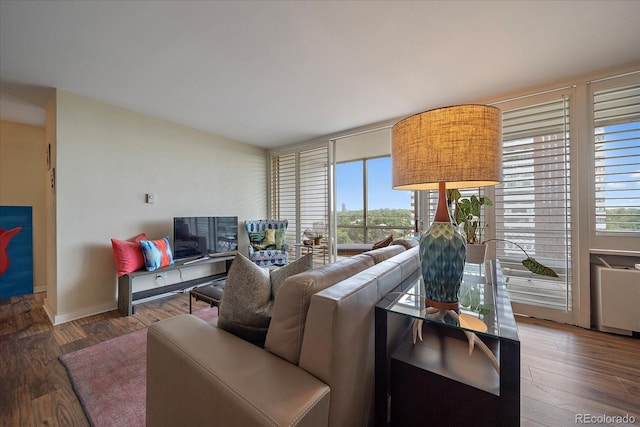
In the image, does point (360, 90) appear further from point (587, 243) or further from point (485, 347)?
point (587, 243)

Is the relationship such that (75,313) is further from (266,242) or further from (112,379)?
(266,242)

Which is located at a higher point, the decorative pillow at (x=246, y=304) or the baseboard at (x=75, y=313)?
the decorative pillow at (x=246, y=304)

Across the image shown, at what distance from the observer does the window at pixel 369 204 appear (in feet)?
16.3

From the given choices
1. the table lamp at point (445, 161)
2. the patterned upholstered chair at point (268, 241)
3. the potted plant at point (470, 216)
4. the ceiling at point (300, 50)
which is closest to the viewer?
the table lamp at point (445, 161)

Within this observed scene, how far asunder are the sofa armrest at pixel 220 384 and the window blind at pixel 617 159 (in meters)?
2.99

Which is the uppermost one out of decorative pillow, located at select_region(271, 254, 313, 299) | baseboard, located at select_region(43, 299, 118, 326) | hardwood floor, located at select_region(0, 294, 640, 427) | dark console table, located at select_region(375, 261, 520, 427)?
decorative pillow, located at select_region(271, 254, 313, 299)

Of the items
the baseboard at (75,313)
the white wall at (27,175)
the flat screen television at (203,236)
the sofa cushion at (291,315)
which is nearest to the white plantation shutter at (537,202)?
the sofa cushion at (291,315)

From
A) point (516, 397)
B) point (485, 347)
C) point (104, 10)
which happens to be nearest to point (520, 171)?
point (485, 347)

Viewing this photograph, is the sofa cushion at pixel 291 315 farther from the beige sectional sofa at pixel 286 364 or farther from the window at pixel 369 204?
the window at pixel 369 204

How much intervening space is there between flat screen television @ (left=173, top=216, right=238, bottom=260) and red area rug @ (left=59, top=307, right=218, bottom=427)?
128cm

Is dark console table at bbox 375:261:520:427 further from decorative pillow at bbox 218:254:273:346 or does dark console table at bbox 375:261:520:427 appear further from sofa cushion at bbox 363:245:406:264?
decorative pillow at bbox 218:254:273:346

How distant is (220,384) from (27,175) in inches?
181

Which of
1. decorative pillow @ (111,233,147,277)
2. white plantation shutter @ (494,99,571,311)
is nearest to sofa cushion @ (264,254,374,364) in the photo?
white plantation shutter @ (494,99,571,311)

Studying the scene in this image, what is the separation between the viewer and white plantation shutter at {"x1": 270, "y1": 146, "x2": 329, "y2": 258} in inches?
161
